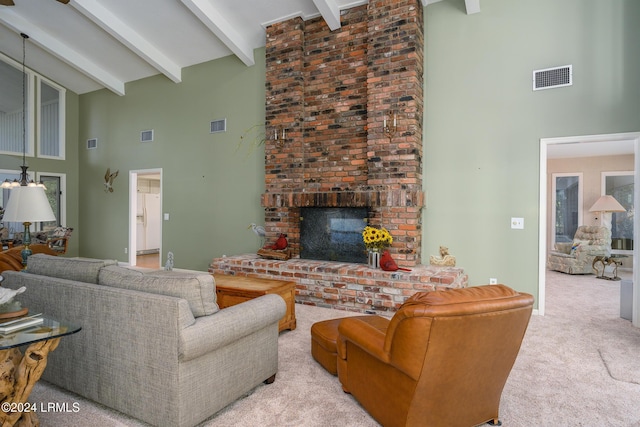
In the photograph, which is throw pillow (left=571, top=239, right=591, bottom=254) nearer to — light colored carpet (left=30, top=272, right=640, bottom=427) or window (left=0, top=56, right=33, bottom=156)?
light colored carpet (left=30, top=272, right=640, bottom=427)

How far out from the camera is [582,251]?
6633 mm

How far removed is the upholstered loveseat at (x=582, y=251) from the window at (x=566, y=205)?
44.3 inches

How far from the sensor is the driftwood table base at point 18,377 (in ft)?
5.65

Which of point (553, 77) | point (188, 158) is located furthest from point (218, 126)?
point (553, 77)

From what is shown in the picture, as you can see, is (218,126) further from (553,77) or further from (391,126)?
(553,77)

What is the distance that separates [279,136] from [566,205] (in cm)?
706

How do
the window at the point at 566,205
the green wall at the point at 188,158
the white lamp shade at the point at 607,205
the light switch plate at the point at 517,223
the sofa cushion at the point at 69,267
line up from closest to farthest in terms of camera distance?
1. the sofa cushion at the point at 69,267
2. the light switch plate at the point at 517,223
3. the green wall at the point at 188,158
4. the white lamp shade at the point at 607,205
5. the window at the point at 566,205

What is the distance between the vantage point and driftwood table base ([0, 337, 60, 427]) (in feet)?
5.65

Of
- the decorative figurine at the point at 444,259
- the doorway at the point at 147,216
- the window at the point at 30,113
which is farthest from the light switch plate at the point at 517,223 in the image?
the window at the point at 30,113

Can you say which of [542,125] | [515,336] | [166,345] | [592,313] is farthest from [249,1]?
[592,313]

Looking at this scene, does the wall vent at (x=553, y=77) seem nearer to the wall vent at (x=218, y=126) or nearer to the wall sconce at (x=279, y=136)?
the wall sconce at (x=279, y=136)

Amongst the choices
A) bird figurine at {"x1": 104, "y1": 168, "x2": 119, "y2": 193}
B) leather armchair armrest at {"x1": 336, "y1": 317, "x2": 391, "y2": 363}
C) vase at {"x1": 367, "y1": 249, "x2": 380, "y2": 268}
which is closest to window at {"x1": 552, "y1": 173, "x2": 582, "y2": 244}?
vase at {"x1": 367, "y1": 249, "x2": 380, "y2": 268}

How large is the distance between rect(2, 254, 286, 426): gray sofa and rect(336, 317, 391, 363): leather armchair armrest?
49cm

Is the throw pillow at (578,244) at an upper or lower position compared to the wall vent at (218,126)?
lower
